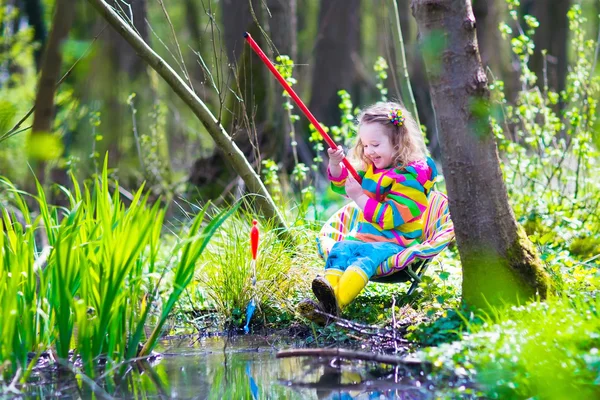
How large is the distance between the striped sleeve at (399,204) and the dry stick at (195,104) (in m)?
0.69

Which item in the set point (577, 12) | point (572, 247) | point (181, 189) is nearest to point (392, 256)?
point (572, 247)

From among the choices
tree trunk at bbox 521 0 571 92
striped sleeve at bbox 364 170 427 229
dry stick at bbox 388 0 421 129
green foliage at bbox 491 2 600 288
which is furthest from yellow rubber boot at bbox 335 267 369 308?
tree trunk at bbox 521 0 571 92

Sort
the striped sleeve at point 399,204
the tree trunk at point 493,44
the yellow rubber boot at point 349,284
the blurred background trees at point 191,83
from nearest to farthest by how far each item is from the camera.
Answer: the yellow rubber boot at point 349,284 < the striped sleeve at point 399,204 < the blurred background trees at point 191,83 < the tree trunk at point 493,44

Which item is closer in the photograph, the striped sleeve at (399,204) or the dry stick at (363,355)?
the dry stick at (363,355)

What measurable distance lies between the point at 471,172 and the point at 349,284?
86 centimetres

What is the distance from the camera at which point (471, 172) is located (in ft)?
10.9

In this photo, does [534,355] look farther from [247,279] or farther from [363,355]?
[247,279]

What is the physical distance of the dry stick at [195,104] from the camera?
4.34 meters

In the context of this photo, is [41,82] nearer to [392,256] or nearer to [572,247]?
[392,256]

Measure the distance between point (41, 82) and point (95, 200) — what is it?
1269 mm

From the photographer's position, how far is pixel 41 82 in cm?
446

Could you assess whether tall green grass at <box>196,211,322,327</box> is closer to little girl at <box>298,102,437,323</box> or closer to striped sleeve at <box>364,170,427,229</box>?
A: little girl at <box>298,102,437,323</box>

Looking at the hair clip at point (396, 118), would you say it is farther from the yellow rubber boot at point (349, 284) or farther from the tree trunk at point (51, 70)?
the tree trunk at point (51, 70)

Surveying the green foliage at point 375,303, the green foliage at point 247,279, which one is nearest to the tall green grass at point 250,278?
the green foliage at point 247,279
